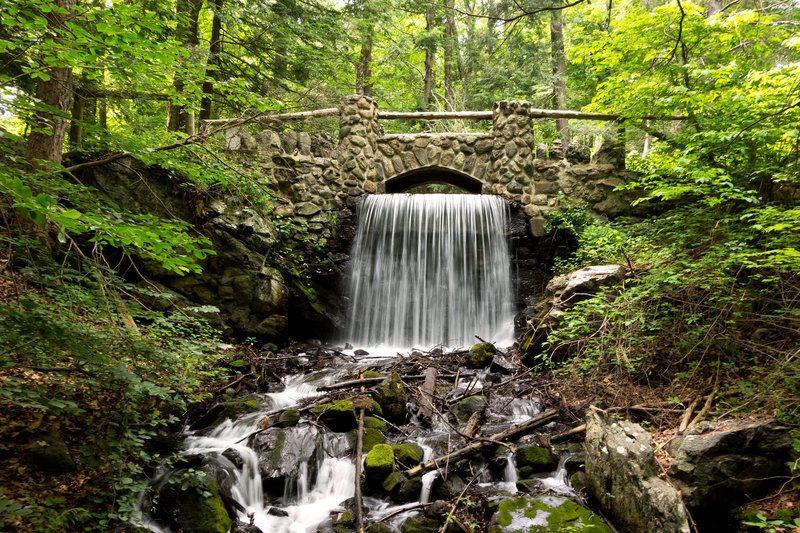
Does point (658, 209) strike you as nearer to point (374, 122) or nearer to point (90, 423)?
point (374, 122)

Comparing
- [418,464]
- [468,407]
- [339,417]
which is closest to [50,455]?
[339,417]

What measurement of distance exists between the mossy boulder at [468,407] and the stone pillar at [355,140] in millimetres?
5476

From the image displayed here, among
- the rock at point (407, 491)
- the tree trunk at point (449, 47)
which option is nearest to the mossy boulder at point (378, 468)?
the rock at point (407, 491)

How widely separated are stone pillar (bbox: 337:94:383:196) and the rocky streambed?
16.2ft

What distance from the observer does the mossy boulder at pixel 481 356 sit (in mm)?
5754

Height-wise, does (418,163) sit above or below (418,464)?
above

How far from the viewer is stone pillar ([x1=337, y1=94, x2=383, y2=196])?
8398 mm

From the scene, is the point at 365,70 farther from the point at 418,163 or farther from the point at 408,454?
the point at 408,454

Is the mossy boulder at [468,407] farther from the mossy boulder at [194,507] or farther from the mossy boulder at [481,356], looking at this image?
the mossy boulder at [194,507]

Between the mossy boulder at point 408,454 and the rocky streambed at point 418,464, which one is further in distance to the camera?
the mossy boulder at point 408,454

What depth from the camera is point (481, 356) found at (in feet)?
19.0

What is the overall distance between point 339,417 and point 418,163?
6.23 m

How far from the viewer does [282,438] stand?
3766 millimetres

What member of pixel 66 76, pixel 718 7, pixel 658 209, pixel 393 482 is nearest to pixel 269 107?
pixel 66 76
